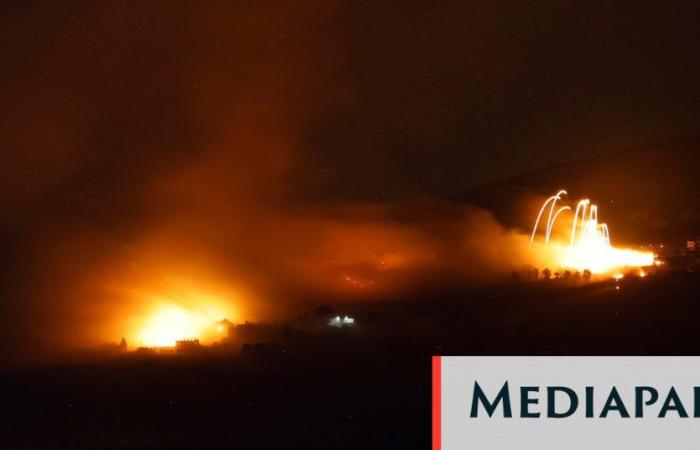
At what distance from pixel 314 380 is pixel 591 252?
43.0ft

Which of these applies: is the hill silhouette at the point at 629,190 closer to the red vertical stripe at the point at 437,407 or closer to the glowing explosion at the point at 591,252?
the glowing explosion at the point at 591,252

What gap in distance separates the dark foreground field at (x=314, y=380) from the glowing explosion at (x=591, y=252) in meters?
4.45

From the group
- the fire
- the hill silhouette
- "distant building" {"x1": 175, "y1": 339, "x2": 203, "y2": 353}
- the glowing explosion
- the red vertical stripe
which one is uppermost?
the hill silhouette

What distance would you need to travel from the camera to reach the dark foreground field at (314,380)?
6402mm

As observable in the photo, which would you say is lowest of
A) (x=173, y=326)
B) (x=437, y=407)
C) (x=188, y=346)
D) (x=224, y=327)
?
(x=437, y=407)

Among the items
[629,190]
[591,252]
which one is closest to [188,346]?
[591,252]

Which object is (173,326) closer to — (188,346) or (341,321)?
(188,346)

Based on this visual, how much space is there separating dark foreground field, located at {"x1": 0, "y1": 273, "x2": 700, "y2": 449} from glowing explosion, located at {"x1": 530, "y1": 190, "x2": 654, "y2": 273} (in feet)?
14.6

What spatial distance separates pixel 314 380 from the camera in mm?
8500

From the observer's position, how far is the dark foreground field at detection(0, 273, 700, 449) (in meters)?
6.40

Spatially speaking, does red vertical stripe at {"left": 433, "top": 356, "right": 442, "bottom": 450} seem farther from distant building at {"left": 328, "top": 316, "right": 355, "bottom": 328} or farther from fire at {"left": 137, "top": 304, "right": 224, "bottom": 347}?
fire at {"left": 137, "top": 304, "right": 224, "bottom": 347}

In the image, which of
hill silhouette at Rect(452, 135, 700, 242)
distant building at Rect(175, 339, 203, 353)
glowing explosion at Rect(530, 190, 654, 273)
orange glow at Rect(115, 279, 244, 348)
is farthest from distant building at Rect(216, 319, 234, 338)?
hill silhouette at Rect(452, 135, 700, 242)

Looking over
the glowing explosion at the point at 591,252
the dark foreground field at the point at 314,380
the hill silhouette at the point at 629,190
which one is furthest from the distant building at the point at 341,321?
the hill silhouette at the point at 629,190

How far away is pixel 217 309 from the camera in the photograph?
1282 centimetres
